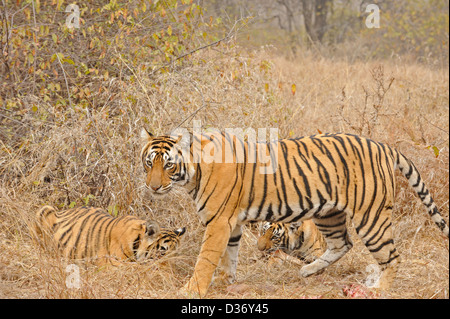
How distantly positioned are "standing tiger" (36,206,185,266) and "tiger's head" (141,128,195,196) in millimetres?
630

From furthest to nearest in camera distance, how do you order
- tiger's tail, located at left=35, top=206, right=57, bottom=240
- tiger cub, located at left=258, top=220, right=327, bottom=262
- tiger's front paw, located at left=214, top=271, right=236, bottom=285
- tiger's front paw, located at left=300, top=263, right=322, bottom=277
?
1. tiger cub, located at left=258, top=220, right=327, bottom=262
2. tiger's tail, located at left=35, top=206, right=57, bottom=240
3. tiger's front paw, located at left=300, top=263, right=322, bottom=277
4. tiger's front paw, located at left=214, top=271, right=236, bottom=285

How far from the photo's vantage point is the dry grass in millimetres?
4387

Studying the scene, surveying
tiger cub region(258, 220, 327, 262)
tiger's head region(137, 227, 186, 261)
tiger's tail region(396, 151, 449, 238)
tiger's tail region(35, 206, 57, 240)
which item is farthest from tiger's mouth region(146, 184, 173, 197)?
tiger's tail region(396, 151, 449, 238)

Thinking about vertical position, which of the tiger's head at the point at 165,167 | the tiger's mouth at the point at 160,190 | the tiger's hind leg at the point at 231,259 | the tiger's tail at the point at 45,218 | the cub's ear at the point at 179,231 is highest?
the tiger's head at the point at 165,167

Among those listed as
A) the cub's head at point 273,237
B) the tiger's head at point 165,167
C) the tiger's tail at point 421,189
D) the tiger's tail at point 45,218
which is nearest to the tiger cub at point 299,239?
the cub's head at point 273,237

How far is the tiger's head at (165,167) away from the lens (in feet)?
13.8

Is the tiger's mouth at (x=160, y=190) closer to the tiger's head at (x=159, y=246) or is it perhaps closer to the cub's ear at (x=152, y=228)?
the cub's ear at (x=152, y=228)

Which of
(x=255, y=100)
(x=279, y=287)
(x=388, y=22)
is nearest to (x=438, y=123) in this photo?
(x=255, y=100)

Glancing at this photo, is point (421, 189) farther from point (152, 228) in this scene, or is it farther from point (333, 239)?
point (152, 228)

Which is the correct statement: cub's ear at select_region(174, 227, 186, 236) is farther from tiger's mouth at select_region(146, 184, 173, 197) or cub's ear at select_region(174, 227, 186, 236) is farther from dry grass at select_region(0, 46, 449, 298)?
tiger's mouth at select_region(146, 184, 173, 197)

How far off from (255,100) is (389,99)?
123 inches

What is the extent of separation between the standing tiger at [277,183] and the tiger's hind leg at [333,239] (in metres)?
0.33

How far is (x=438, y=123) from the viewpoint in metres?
7.79

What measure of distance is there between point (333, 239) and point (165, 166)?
1.57 metres
